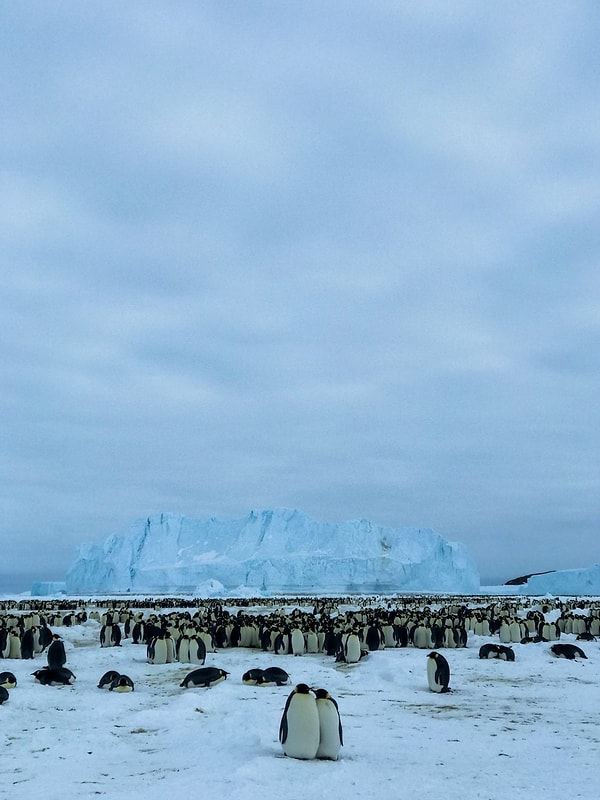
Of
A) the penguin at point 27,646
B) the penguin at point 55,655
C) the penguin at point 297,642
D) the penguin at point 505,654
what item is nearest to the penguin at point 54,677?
the penguin at point 55,655

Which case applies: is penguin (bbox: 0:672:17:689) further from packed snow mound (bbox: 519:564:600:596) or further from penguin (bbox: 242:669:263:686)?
packed snow mound (bbox: 519:564:600:596)

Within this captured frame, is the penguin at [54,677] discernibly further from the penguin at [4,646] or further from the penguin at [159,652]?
the penguin at [4,646]

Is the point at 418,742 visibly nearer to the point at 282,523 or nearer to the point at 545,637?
the point at 545,637

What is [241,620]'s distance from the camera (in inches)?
752

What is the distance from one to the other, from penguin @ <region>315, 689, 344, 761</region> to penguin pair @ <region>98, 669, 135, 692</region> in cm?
552

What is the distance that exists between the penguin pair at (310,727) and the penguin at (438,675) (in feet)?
15.2

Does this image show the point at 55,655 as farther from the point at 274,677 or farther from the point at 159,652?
the point at 274,677

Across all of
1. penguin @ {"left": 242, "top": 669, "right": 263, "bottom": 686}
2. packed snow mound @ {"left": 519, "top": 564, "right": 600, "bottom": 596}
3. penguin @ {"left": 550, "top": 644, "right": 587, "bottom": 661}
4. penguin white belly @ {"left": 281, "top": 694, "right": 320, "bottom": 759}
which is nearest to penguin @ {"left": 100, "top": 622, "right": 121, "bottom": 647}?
penguin @ {"left": 242, "top": 669, "right": 263, "bottom": 686}

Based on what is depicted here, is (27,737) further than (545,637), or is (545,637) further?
(545,637)

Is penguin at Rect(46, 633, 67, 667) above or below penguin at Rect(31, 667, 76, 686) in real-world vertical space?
above

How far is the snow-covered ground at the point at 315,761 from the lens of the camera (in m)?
5.57

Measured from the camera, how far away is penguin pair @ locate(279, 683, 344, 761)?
625 cm

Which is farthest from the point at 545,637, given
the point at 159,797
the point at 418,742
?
the point at 159,797

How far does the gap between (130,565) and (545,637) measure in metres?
47.0
